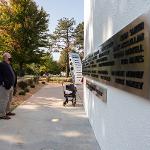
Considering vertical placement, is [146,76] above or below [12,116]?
above

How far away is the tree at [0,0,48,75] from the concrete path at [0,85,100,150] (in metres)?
22.8

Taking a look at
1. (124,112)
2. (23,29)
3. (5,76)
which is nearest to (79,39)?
(23,29)

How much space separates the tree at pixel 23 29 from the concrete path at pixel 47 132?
22.8m

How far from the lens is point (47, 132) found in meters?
8.64

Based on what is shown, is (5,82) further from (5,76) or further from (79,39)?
(79,39)

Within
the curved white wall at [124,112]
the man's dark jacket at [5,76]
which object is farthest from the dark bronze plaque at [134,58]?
the man's dark jacket at [5,76]

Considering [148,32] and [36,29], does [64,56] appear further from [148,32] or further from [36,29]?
[148,32]

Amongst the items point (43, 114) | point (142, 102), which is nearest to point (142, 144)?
point (142, 102)

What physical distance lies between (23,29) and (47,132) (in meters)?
26.7

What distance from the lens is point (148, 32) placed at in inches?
123

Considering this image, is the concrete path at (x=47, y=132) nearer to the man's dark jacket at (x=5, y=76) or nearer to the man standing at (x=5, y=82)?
the man standing at (x=5, y=82)

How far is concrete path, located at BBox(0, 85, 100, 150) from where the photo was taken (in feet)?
23.9

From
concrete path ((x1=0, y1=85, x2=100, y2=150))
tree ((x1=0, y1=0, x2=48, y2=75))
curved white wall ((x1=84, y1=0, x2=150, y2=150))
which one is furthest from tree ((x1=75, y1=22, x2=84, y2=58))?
curved white wall ((x1=84, y1=0, x2=150, y2=150))

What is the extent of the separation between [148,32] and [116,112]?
210 centimetres
